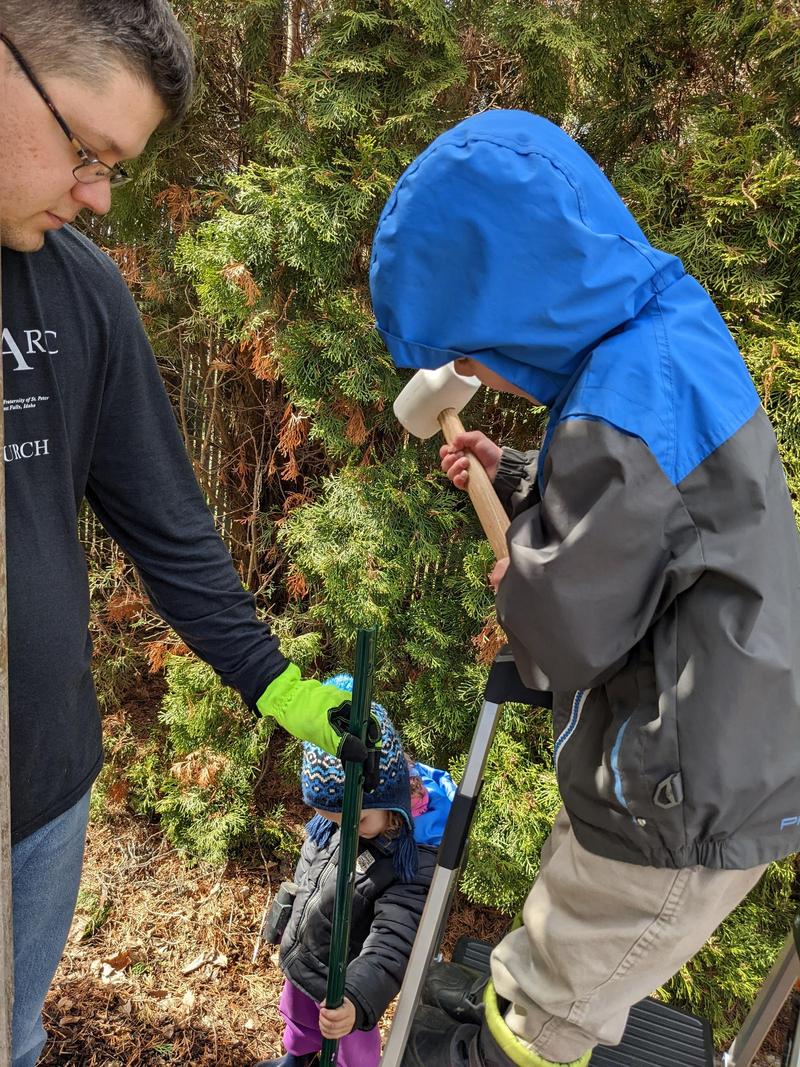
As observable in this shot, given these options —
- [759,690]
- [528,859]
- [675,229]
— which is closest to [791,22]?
[675,229]

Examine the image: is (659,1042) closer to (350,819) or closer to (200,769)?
(350,819)

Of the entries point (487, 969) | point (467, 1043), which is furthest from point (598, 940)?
point (487, 969)

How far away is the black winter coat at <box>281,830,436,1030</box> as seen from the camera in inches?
84.4

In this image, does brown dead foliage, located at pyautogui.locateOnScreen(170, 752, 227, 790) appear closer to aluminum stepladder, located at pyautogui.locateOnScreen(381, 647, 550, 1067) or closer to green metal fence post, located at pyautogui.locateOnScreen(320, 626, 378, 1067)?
green metal fence post, located at pyautogui.locateOnScreen(320, 626, 378, 1067)

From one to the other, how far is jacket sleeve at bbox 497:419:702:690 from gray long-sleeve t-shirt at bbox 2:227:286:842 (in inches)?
30.0

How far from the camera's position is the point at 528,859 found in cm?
278

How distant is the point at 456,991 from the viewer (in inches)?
79.2

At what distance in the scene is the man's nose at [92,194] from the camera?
52.6 inches

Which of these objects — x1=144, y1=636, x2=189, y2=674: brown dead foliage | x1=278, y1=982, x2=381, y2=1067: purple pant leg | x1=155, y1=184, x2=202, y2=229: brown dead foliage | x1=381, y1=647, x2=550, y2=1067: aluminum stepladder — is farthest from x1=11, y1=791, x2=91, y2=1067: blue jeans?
x1=155, y1=184, x2=202, y2=229: brown dead foliage

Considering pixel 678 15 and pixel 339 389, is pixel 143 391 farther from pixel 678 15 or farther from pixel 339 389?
pixel 678 15

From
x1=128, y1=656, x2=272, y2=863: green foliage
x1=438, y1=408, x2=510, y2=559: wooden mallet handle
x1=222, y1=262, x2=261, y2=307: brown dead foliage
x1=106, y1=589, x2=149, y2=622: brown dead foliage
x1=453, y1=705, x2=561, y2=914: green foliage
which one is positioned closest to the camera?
x1=438, y1=408, x2=510, y2=559: wooden mallet handle

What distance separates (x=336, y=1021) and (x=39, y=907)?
0.81 meters

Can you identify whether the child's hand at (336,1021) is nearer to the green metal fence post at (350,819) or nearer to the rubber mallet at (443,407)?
the green metal fence post at (350,819)

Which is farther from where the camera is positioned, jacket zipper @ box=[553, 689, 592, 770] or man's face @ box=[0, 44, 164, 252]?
jacket zipper @ box=[553, 689, 592, 770]
